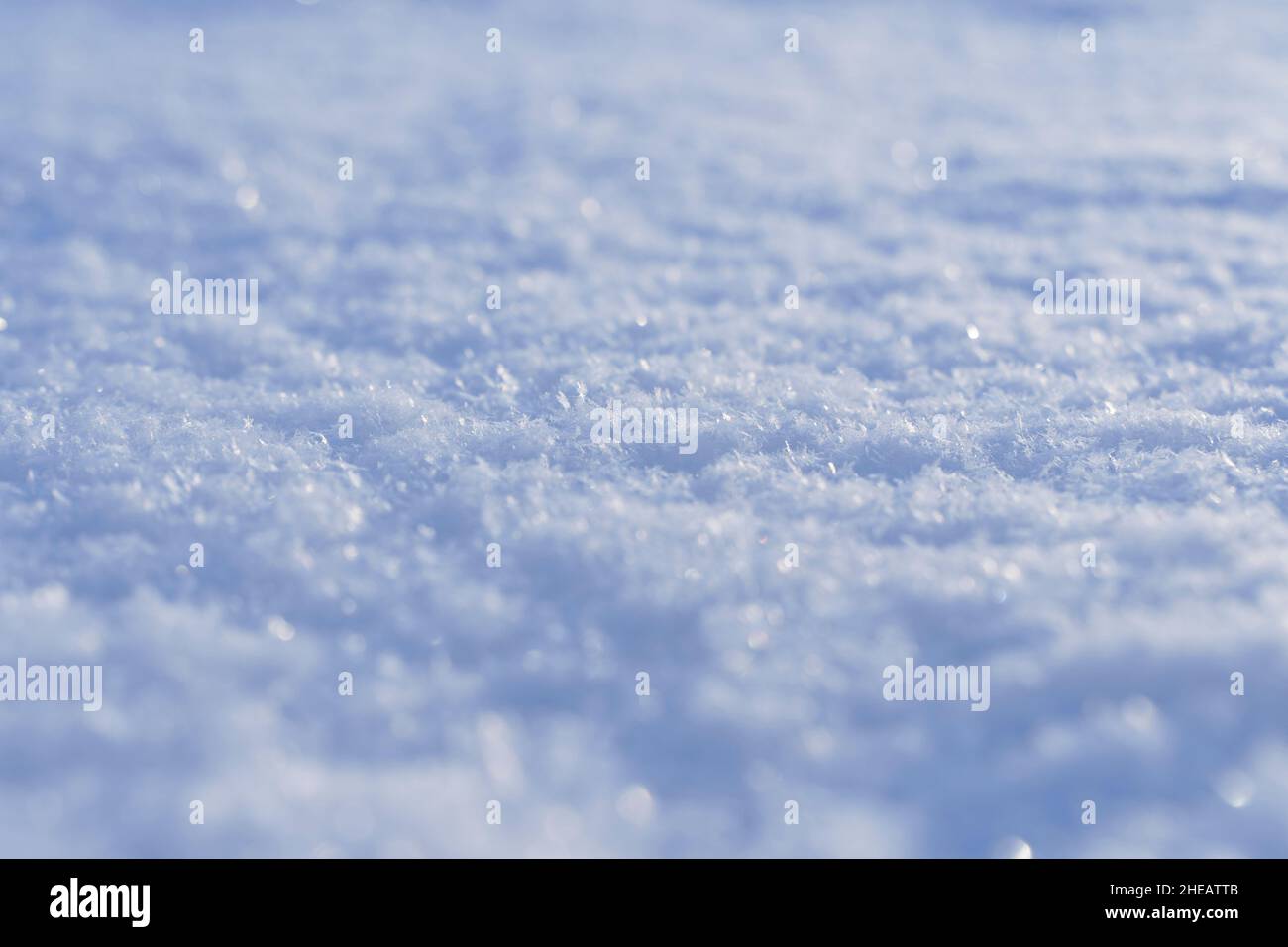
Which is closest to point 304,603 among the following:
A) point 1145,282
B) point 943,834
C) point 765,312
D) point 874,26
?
point 943,834

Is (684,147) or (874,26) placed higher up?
(874,26)

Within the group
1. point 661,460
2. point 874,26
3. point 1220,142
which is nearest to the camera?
point 661,460

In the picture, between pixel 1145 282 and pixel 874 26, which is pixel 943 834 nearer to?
pixel 1145 282
